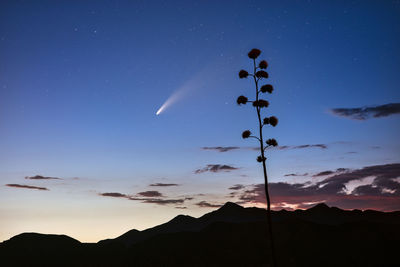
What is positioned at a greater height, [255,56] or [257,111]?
[255,56]

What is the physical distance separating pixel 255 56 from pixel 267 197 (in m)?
6.30

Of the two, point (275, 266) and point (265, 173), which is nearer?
point (275, 266)

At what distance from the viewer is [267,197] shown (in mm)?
15914

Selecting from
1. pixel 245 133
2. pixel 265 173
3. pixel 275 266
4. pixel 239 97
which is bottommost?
pixel 275 266

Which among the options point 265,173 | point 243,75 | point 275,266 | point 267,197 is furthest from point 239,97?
point 275,266

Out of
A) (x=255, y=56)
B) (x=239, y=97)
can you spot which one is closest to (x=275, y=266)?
(x=239, y=97)

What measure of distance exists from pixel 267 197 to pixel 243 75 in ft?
17.9

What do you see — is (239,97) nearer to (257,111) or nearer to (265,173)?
(257,111)

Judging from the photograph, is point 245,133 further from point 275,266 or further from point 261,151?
point 275,266

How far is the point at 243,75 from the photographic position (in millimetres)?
16203

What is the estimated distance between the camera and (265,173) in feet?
52.7

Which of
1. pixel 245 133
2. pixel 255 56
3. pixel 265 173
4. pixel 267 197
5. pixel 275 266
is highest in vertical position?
pixel 255 56

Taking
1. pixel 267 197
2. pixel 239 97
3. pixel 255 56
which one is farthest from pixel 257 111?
pixel 267 197

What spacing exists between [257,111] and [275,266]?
6.54m
